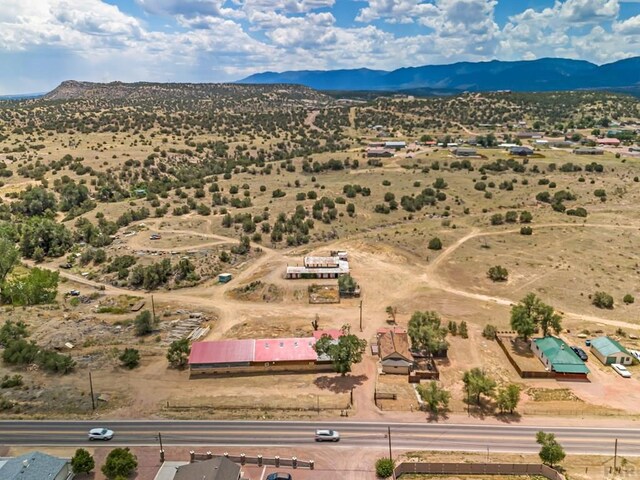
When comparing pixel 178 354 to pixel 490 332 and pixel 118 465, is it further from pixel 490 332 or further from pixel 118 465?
pixel 490 332

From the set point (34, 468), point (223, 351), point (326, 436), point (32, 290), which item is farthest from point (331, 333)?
point (32, 290)

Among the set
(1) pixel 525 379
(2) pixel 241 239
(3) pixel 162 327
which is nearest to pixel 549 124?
(2) pixel 241 239

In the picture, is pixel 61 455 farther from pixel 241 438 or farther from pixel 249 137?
pixel 249 137

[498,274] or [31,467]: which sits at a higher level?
[498,274]

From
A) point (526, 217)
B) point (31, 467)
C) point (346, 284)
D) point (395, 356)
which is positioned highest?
point (526, 217)

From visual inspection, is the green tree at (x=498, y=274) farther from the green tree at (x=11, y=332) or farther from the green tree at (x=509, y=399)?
the green tree at (x=11, y=332)

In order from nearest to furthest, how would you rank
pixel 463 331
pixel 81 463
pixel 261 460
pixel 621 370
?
pixel 81 463 < pixel 261 460 < pixel 621 370 < pixel 463 331

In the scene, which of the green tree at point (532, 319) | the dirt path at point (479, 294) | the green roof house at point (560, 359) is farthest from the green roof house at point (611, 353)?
the dirt path at point (479, 294)

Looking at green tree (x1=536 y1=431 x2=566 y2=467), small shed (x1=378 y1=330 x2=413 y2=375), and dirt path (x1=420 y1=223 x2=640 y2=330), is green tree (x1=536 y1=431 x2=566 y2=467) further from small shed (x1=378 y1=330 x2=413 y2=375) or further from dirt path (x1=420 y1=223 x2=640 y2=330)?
dirt path (x1=420 y1=223 x2=640 y2=330)
